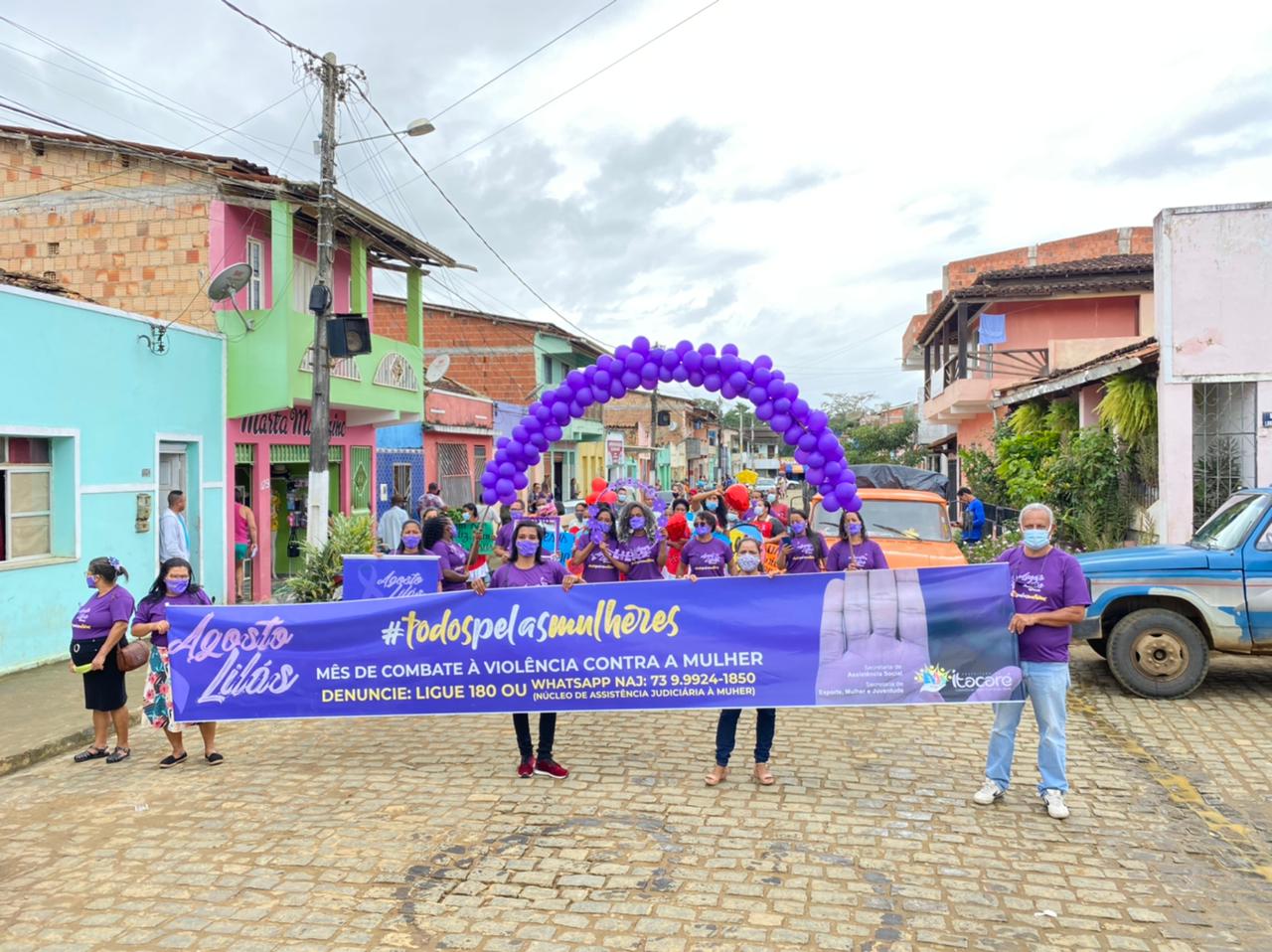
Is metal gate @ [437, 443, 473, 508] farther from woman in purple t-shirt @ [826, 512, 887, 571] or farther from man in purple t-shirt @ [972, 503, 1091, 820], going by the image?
man in purple t-shirt @ [972, 503, 1091, 820]

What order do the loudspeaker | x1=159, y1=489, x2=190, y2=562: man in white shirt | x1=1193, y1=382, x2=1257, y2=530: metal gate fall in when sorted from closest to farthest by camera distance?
x1=159, y1=489, x2=190, y2=562: man in white shirt → the loudspeaker → x1=1193, y1=382, x2=1257, y2=530: metal gate

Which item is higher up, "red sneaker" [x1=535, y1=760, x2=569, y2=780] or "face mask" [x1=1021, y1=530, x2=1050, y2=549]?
"face mask" [x1=1021, y1=530, x2=1050, y2=549]

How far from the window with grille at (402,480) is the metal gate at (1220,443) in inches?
612

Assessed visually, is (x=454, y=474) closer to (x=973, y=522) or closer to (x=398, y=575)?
→ (x=973, y=522)

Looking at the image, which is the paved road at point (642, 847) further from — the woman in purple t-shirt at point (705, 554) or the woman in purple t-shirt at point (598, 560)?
the woman in purple t-shirt at point (598, 560)

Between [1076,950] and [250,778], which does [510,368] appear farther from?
[1076,950]

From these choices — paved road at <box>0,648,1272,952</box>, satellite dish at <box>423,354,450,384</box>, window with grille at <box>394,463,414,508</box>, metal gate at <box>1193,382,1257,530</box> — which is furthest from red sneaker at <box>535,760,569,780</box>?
satellite dish at <box>423,354,450,384</box>

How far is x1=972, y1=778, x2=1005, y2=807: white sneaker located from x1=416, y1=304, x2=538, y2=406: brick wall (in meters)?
29.1

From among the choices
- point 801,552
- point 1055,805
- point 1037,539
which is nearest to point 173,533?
point 801,552

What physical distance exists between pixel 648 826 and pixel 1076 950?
7.46ft

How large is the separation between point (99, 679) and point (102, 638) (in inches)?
11.8

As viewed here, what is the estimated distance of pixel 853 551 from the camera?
8938 millimetres

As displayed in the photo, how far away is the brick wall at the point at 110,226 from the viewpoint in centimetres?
1398

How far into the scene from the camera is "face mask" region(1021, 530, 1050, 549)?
18.8ft
